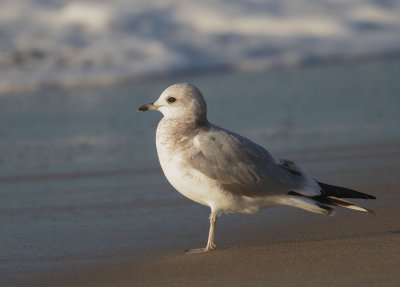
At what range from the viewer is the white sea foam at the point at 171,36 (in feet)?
42.3

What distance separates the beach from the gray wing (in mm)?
321

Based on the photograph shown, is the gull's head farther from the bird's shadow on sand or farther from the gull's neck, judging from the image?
the bird's shadow on sand

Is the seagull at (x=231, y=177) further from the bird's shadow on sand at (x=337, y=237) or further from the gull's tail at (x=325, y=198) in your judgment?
the bird's shadow on sand at (x=337, y=237)

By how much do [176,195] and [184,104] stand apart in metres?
1.24

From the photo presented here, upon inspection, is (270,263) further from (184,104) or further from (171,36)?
(171,36)

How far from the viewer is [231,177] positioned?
443 cm

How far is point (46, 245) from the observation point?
180 inches

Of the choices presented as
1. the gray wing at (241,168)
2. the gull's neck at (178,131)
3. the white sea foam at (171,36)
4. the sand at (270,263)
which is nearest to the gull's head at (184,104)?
the gull's neck at (178,131)

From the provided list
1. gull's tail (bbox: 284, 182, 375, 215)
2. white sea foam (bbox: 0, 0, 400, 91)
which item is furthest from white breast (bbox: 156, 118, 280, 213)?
white sea foam (bbox: 0, 0, 400, 91)

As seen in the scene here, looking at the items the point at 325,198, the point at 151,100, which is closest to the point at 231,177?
the point at 325,198

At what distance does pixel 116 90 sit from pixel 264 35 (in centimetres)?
448

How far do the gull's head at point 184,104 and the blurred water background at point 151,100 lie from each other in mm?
→ 752

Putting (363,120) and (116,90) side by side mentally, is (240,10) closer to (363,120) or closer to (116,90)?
(116,90)

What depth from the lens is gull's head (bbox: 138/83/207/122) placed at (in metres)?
4.75
